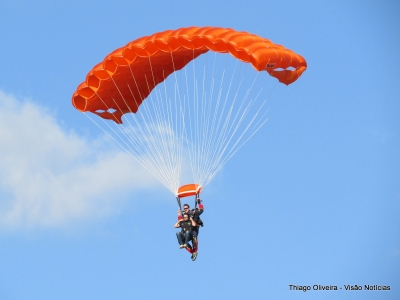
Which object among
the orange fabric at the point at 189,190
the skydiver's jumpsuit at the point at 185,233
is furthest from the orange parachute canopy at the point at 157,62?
the skydiver's jumpsuit at the point at 185,233

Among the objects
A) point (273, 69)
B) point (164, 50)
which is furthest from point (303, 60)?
point (164, 50)

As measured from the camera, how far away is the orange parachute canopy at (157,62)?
88.7 feet

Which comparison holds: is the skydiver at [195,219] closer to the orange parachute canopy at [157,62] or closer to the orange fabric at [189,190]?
the orange fabric at [189,190]

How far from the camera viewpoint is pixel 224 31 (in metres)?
27.6

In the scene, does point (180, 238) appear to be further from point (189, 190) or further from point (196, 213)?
point (189, 190)

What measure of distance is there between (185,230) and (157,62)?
4.58 meters

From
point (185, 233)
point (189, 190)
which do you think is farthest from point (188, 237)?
point (189, 190)

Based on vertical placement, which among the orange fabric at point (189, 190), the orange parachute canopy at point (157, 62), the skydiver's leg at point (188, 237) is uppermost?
the orange parachute canopy at point (157, 62)

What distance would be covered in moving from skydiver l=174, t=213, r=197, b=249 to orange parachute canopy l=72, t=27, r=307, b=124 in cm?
396

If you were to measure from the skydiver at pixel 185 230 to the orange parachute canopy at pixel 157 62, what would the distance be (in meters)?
3.96

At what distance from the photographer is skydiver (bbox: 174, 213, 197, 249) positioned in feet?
90.2

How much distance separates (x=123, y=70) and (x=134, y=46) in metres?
0.98

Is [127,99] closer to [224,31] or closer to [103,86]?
[103,86]

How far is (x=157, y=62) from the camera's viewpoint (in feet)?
96.6
